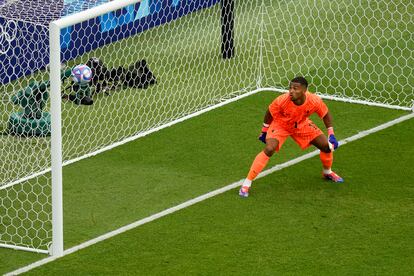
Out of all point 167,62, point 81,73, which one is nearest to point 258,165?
point 81,73

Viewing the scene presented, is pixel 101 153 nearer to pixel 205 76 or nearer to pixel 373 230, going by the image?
pixel 205 76

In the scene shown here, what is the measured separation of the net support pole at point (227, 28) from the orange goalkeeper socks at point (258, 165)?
12.8 feet

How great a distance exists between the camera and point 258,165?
44.0ft

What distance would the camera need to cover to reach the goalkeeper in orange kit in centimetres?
1340

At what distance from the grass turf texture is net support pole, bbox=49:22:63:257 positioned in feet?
0.85

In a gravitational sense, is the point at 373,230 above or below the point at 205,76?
below

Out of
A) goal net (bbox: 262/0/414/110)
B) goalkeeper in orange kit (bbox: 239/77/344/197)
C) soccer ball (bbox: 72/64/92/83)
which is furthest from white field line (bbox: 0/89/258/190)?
goalkeeper in orange kit (bbox: 239/77/344/197)

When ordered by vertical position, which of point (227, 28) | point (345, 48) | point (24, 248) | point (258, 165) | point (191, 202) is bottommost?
point (191, 202)

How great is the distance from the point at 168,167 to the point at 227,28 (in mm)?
3577

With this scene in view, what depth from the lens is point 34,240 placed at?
12.6 meters

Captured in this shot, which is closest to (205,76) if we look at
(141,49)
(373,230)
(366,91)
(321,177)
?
(141,49)

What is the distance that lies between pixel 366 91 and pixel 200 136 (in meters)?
2.55

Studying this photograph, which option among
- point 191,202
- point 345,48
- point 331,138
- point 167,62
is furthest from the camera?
point 345,48

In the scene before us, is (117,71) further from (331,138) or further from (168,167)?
(331,138)
